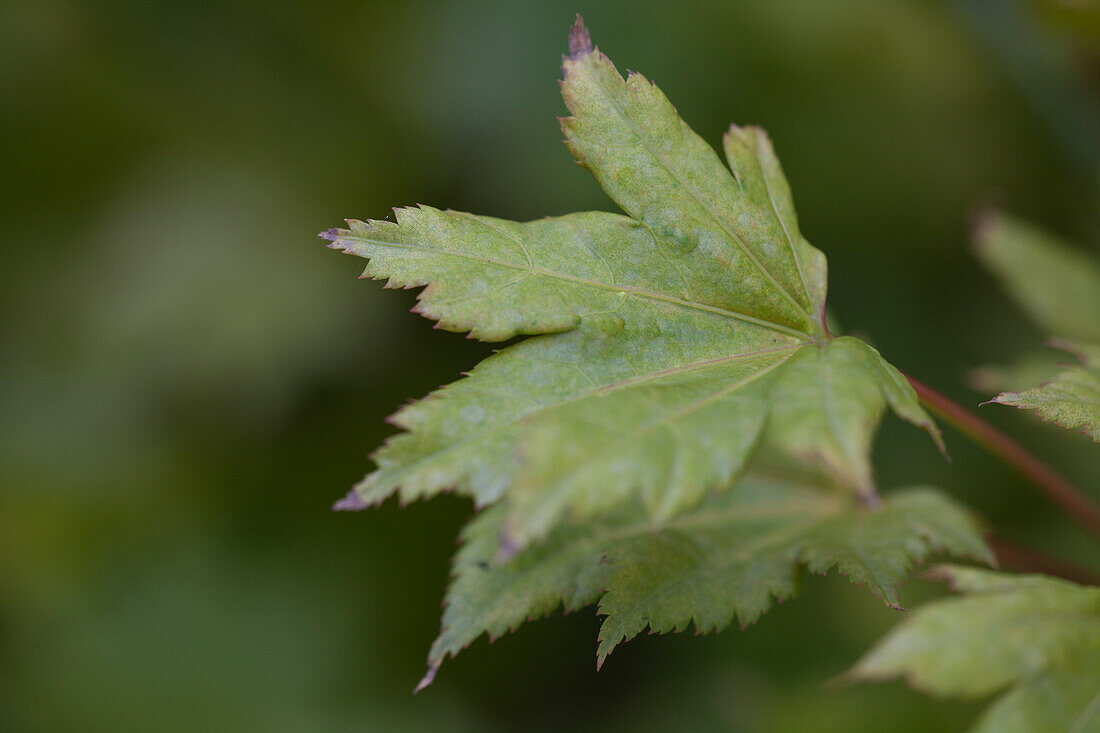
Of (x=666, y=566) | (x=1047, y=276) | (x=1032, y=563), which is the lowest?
(x=1032, y=563)

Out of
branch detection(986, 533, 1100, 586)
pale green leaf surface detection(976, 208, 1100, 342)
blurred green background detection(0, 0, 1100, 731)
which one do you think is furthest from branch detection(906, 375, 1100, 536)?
blurred green background detection(0, 0, 1100, 731)

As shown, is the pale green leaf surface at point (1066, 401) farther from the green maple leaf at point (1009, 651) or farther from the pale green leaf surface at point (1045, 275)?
the pale green leaf surface at point (1045, 275)

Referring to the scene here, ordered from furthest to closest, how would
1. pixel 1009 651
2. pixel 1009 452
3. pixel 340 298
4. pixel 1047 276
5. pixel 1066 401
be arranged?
1. pixel 340 298
2. pixel 1047 276
3. pixel 1009 452
4. pixel 1066 401
5. pixel 1009 651

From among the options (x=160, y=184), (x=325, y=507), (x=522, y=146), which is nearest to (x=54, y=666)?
(x=325, y=507)

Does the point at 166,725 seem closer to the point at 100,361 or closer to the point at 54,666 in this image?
the point at 54,666

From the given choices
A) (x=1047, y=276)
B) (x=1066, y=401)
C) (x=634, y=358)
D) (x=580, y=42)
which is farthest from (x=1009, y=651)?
(x=1047, y=276)

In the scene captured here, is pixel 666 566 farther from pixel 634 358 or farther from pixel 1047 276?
pixel 1047 276

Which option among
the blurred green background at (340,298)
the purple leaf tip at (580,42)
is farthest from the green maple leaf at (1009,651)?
the blurred green background at (340,298)
